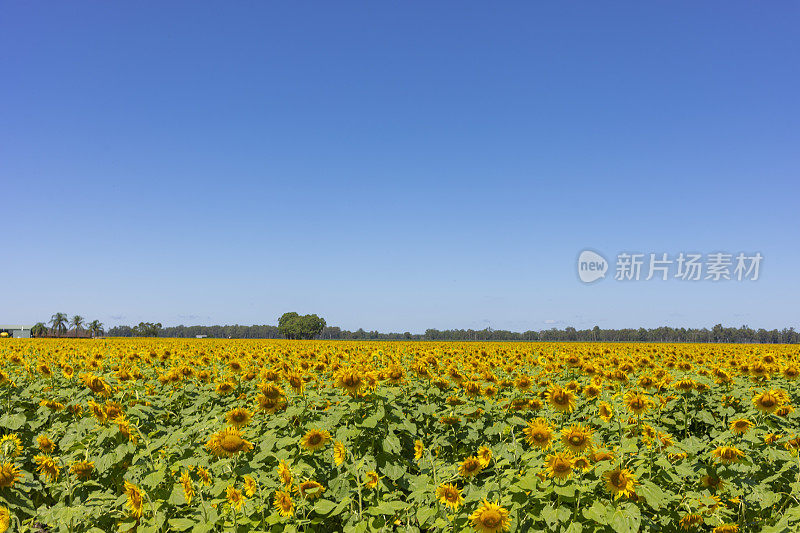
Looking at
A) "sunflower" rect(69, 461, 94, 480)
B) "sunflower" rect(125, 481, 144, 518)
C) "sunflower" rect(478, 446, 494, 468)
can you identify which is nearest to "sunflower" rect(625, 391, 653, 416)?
"sunflower" rect(478, 446, 494, 468)

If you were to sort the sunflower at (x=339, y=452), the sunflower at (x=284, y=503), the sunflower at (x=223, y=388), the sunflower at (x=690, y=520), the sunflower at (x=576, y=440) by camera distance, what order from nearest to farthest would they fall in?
the sunflower at (x=284, y=503)
the sunflower at (x=576, y=440)
the sunflower at (x=690, y=520)
the sunflower at (x=339, y=452)
the sunflower at (x=223, y=388)

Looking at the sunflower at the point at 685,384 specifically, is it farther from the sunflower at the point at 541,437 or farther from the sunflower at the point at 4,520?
the sunflower at the point at 4,520

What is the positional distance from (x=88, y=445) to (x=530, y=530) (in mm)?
5000

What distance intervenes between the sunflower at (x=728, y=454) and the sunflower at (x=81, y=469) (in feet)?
22.1

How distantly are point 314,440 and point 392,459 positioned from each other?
1.09 m

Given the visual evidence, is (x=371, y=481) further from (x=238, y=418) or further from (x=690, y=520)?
(x=690, y=520)

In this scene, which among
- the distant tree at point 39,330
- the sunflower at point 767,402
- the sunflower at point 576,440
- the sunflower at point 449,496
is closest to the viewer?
the sunflower at point 449,496

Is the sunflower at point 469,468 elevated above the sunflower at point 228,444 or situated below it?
below

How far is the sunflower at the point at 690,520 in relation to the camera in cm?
416

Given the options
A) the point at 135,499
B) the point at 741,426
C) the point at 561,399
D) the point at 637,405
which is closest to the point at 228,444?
the point at 135,499

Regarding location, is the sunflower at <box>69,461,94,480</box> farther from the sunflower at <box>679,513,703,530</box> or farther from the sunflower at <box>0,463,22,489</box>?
the sunflower at <box>679,513,703,530</box>

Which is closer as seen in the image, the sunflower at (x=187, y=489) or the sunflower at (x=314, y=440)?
the sunflower at (x=187, y=489)

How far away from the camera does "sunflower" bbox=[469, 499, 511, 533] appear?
Result: 340cm

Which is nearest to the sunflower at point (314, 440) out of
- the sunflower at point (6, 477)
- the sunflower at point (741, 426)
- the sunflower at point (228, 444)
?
the sunflower at point (228, 444)
